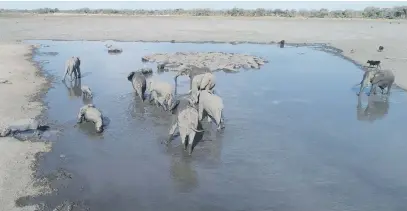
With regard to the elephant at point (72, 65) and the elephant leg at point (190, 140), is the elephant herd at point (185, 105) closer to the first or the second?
the elephant leg at point (190, 140)

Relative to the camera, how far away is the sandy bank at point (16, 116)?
9.32 meters

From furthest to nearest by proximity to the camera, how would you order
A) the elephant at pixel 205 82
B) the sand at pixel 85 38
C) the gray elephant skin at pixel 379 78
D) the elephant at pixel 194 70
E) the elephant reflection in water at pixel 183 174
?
the gray elephant skin at pixel 379 78 < the elephant at pixel 194 70 < the elephant at pixel 205 82 < the sand at pixel 85 38 < the elephant reflection in water at pixel 183 174

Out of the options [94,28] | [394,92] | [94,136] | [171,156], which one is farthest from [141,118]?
[94,28]

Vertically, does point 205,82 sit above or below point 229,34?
below

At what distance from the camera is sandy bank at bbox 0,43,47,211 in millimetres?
9320

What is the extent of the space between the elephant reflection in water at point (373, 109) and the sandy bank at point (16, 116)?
10773mm

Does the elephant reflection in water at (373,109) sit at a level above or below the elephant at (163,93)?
below

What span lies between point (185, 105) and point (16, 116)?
5.80 metres

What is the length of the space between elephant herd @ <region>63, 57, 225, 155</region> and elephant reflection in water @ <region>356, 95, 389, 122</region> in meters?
5.48

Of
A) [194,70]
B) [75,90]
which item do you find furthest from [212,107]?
[75,90]

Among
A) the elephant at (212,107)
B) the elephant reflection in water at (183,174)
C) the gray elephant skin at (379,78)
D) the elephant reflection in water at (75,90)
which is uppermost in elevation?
the gray elephant skin at (379,78)

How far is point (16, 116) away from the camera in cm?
1409

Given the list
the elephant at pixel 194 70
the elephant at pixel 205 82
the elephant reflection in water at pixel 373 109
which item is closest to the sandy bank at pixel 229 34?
the elephant reflection in water at pixel 373 109

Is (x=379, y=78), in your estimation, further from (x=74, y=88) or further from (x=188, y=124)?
(x=74, y=88)
